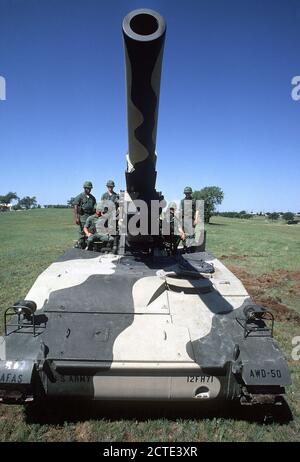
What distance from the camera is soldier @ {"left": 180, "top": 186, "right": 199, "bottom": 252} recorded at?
8.71m

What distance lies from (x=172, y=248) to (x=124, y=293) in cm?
241

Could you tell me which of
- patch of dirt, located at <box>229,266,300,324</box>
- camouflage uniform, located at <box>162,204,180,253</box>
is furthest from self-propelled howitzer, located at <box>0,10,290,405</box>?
patch of dirt, located at <box>229,266,300,324</box>

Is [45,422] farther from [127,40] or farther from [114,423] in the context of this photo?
[127,40]

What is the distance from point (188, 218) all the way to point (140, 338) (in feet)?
14.0

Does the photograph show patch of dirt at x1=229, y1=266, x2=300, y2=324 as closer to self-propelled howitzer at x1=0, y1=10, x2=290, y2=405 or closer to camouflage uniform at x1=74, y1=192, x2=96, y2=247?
self-propelled howitzer at x1=0, y1=10, x2=290, y2=405

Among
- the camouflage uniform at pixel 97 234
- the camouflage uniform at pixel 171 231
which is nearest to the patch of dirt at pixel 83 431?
the camouflage uniform at pixel 171 231

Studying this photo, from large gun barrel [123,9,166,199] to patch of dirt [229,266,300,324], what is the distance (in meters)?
7.21

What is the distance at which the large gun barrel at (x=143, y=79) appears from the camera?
334 cm

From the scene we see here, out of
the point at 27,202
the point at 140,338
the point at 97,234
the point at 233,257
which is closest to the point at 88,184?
the point at 97,234

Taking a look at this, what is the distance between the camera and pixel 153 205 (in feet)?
19.4

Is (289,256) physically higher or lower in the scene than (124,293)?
lower

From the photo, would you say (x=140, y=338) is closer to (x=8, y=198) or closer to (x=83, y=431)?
(x=83, y=431)
